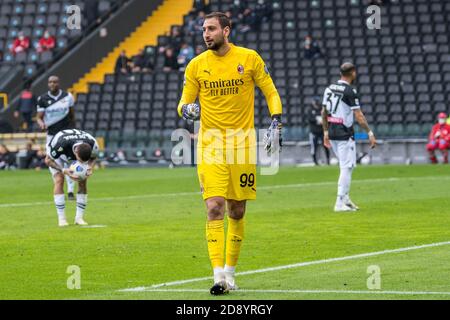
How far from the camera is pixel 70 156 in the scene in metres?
18.5

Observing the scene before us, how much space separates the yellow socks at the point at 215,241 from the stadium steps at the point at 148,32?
123 ft

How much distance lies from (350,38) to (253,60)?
33885 millimetres

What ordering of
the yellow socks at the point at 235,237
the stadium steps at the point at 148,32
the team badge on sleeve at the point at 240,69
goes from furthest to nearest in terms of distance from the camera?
the stadium steps at the point at 148,32 → the yellow socks at the point at 235,237 → the team badge on sleeve at the point at 240,69

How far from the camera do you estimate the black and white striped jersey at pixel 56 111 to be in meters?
23.9

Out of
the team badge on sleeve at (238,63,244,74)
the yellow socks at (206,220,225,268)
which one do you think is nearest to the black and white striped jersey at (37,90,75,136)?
the team badge on sleeve at (238,63,244,74)

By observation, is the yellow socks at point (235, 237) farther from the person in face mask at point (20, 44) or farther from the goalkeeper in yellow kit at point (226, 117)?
the person in face mask at point (20, 44)

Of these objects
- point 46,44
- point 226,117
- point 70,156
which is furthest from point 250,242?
point 46,44

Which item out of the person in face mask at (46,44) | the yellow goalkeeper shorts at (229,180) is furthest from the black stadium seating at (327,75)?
the yellow goalkeeper shorts at (229,180)

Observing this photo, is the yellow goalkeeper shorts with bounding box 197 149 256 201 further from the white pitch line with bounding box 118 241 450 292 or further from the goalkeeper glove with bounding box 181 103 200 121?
the white pitch line with bounding box 118 241 450 292

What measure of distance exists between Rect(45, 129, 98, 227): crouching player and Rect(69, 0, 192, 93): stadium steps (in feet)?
98.4

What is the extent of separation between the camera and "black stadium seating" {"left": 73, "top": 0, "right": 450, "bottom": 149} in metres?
43.2

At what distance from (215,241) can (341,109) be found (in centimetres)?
1025

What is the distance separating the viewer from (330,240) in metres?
16.1

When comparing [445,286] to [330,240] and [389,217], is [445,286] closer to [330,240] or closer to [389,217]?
[330,240]
